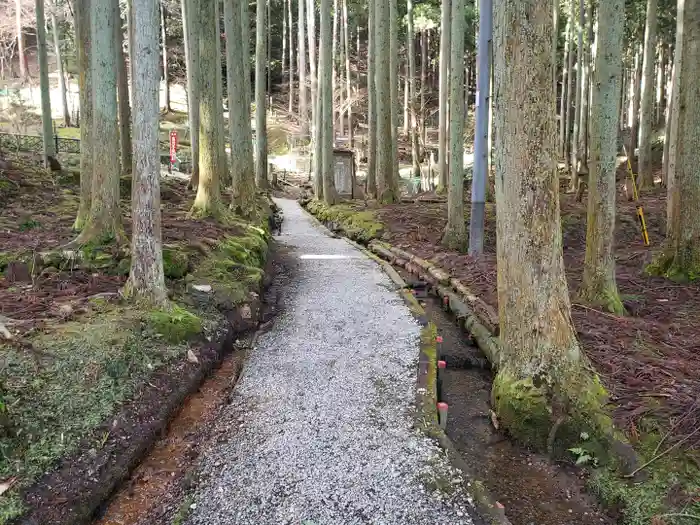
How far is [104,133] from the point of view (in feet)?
21.0

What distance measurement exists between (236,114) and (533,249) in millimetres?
10194

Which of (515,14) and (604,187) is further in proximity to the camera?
(604,187)

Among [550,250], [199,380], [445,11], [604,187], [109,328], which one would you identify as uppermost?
[445,11]

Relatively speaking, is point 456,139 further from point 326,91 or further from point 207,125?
point 326,91

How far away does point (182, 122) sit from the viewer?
112 feet

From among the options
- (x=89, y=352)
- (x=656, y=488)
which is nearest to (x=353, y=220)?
(x=89, y=352)

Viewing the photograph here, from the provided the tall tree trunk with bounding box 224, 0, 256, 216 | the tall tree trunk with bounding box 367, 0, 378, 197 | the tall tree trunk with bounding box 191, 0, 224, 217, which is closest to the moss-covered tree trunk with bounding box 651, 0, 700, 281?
the tall tree trunk with bounding box 191, 0, 224, 217

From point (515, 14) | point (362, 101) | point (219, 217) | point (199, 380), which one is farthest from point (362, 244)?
point (362, 101)

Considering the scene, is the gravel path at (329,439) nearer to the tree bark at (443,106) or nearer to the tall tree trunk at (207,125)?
the tall tree trunk at (207,125)

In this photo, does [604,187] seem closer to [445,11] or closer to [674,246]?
[674,246]

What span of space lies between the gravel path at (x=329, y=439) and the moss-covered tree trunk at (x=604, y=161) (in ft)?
7.25

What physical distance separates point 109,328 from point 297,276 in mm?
5017

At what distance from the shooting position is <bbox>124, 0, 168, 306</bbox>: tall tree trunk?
500 centimetres

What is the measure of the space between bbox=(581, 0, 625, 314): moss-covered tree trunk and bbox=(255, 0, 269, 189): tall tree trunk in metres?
14.5
